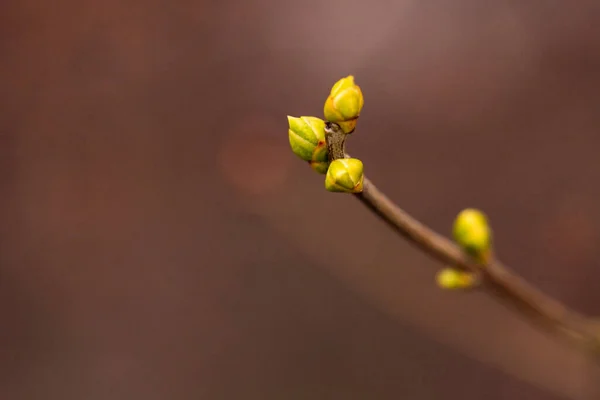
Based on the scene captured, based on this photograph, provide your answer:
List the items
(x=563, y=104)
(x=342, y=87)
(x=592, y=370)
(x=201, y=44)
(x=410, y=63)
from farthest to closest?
1. (x=201, y=44)
2. (x=410, y=63)
3. (x=563, y=104)
4. (x=592, y=370)
5. (x=342, y=87)

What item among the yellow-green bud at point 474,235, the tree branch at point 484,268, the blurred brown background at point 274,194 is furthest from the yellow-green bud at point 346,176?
the blurred brown background at point 274,194

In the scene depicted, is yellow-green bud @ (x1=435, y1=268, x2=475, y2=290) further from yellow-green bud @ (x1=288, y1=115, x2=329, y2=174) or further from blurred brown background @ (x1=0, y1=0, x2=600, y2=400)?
blurred brown background @ (x1=0, y1=0, x2=600, y2=400)

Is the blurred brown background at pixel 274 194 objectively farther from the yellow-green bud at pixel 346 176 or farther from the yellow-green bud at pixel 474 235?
the yellow-green bud at pixel 346 176

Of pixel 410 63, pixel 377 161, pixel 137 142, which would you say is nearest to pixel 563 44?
pixel 410 63

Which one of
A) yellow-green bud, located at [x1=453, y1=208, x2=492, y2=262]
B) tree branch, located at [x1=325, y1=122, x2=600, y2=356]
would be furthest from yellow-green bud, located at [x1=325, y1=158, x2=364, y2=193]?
yellow-green bud, located at [x1=453, y1=208, x2=492, y2=262]

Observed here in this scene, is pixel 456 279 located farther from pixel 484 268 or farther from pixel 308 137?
pixel 308 137

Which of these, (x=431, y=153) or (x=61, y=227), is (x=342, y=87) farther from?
(x=61, y=227)

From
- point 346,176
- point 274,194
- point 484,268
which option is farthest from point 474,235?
point 274,194
